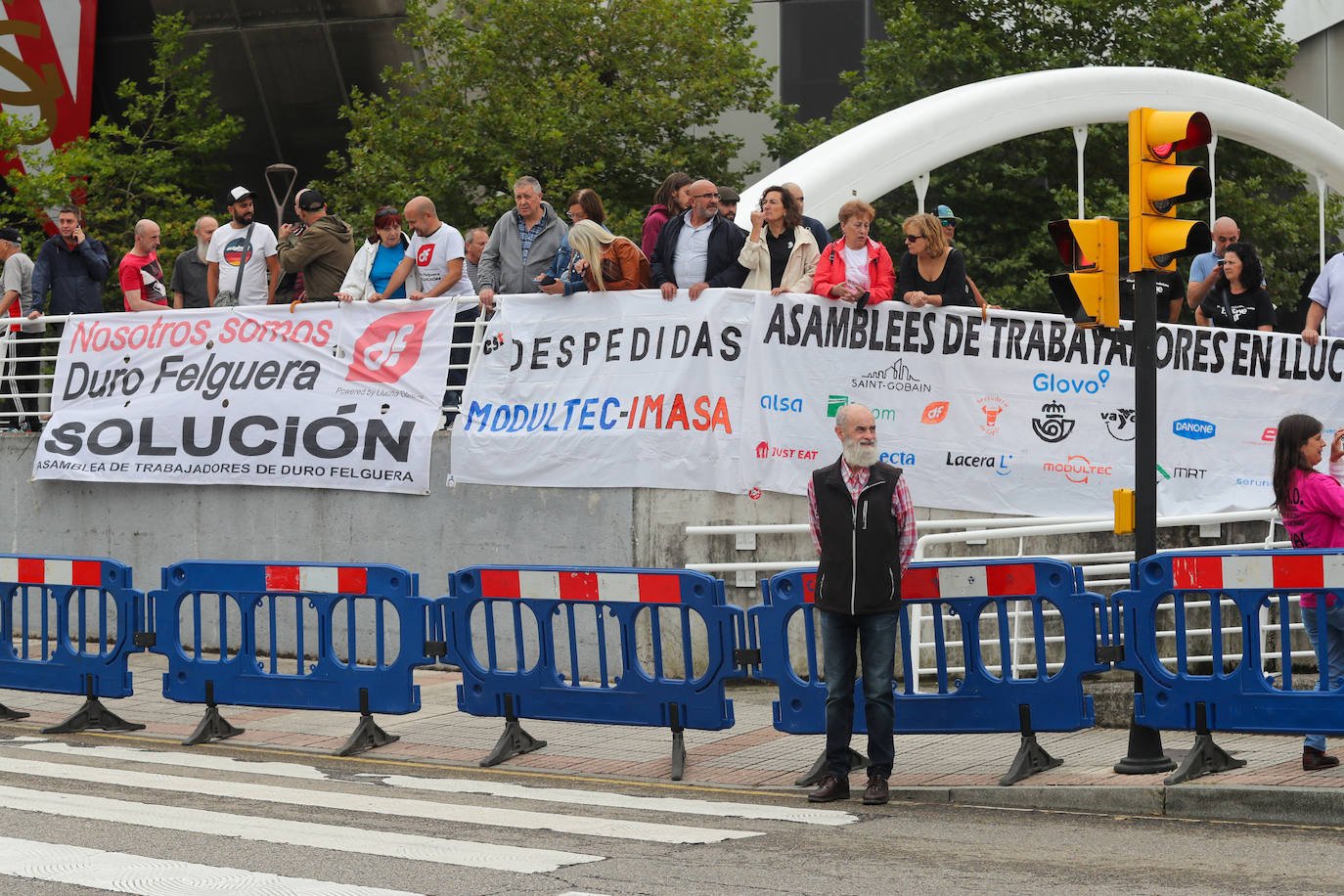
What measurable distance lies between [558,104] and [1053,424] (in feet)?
46.6

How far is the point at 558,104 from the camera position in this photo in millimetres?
25172

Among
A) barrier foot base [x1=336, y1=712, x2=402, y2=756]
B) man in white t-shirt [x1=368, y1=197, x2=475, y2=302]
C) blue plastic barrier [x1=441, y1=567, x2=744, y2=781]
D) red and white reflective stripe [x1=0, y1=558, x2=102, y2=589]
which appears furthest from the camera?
man in white t-shirt [x1=368, y1=197, x2=475, y2=302]

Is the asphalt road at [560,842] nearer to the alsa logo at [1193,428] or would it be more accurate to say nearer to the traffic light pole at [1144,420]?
the traffic light pole at [1144,420]

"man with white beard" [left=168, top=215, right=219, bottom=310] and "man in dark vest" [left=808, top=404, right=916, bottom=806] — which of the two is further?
"man with white beard" [left=168, top=215, right=219, bottom=310]

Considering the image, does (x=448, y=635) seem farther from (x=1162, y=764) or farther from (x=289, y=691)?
(x=1162, y=764)

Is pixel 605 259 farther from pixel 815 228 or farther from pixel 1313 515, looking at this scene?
pixel 1313 515

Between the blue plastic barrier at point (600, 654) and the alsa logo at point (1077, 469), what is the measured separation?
394 centimetres

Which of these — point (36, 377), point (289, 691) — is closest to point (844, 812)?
point (289, 691)

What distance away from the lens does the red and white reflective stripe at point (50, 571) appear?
10914 millimetres

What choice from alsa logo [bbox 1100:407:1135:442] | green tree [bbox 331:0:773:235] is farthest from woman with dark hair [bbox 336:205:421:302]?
green tree [bbox 331:0:773:235]

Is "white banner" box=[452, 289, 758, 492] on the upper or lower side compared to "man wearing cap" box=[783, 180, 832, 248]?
lower

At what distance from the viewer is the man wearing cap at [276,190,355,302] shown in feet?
46.9

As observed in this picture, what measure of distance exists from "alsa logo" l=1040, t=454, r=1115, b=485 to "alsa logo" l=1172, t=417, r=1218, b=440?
0.88 meters

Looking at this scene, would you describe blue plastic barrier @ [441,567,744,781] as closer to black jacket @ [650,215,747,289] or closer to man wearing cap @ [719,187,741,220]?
black jacket @ [650,215,747,289]
